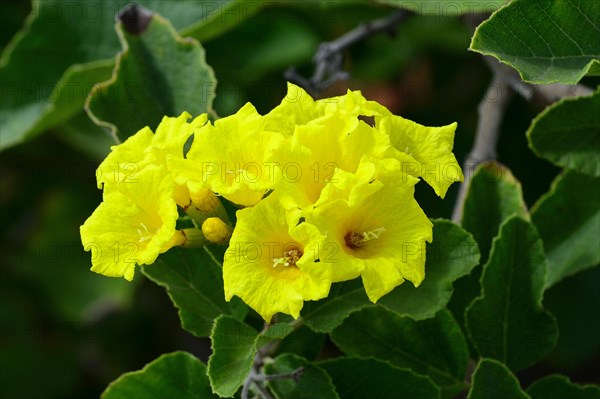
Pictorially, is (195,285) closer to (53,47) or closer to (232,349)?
(232,349)

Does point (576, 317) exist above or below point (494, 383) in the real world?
below

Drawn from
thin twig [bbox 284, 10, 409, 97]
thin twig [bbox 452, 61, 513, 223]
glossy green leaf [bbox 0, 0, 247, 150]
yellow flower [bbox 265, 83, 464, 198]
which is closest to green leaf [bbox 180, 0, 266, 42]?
glossy green leaf [bbox 0, 0, 247, 150]

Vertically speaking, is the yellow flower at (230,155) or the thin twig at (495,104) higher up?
the yellow flower at (230,155)

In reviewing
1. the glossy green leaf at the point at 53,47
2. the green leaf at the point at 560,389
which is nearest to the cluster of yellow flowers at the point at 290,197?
the green leaf at the point at 560,389

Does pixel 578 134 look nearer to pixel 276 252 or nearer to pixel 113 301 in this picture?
pixel 276 252

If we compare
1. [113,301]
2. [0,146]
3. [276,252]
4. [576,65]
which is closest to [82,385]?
[113,301]

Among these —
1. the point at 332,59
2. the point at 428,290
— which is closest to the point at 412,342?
the point at 428,290

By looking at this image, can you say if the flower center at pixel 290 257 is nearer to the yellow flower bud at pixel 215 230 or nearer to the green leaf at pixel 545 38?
the yellow flower bud at pixel 215 230
